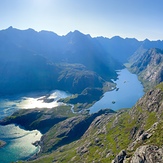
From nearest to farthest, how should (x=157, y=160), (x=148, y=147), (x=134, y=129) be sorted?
(x=157, y=160) < (x=148, y=147) < (x=134, y=129)

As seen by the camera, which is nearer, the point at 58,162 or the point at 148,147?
the point at 148,147

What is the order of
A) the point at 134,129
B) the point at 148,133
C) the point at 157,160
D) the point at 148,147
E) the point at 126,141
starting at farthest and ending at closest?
the point at 134,129 < the point at 126,141 < the point at 148,133 < the point at 148,147 < the point at 157,160

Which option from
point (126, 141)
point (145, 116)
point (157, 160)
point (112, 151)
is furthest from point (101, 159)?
point (157, 160)

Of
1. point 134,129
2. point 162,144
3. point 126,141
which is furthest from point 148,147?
point 134,129

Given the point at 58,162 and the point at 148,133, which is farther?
the point at 58,162

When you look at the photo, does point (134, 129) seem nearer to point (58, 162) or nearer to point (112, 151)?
point (112, 151)

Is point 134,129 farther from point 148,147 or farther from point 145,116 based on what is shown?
point 148,147

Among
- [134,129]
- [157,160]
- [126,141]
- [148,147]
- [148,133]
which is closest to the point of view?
[157,160]

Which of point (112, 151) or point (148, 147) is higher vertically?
point (148, 147)

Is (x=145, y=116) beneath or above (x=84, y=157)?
above
